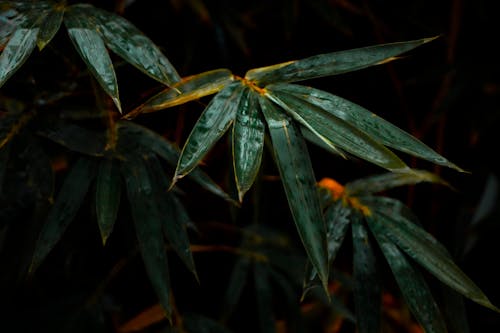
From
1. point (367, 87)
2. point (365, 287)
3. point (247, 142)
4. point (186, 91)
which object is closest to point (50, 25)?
point (186, 91)

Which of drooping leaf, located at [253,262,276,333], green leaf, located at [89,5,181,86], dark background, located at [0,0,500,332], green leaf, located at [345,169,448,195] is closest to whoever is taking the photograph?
green leaf, located at [89,5,181,86]

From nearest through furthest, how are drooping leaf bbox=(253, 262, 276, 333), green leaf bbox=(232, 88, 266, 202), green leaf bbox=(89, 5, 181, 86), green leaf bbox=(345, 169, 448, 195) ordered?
green leaf bbox=(232, 88, 266, 202)
green leaf bbox=(89, 5, 181, 86)
green leaf bbox=(345, 169, 448, 195)
drooping leaf bbox=(253, 262, 276, 333)

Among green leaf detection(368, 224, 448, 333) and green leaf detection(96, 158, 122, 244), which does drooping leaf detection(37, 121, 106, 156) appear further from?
green leaf detection(368, 224, 448, 333)

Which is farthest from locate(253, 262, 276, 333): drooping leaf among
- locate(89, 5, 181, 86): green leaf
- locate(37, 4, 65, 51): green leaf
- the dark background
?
locate(37, 4, 65, 51): green leaf

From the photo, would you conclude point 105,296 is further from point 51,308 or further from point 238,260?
point 238,260

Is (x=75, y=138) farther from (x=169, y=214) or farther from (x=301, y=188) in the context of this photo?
(x=301, y=188)

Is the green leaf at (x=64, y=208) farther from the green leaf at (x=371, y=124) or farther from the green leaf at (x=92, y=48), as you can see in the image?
the green leaf at (x=371, y=124)

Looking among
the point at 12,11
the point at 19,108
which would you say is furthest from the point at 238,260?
the point at 12,11
